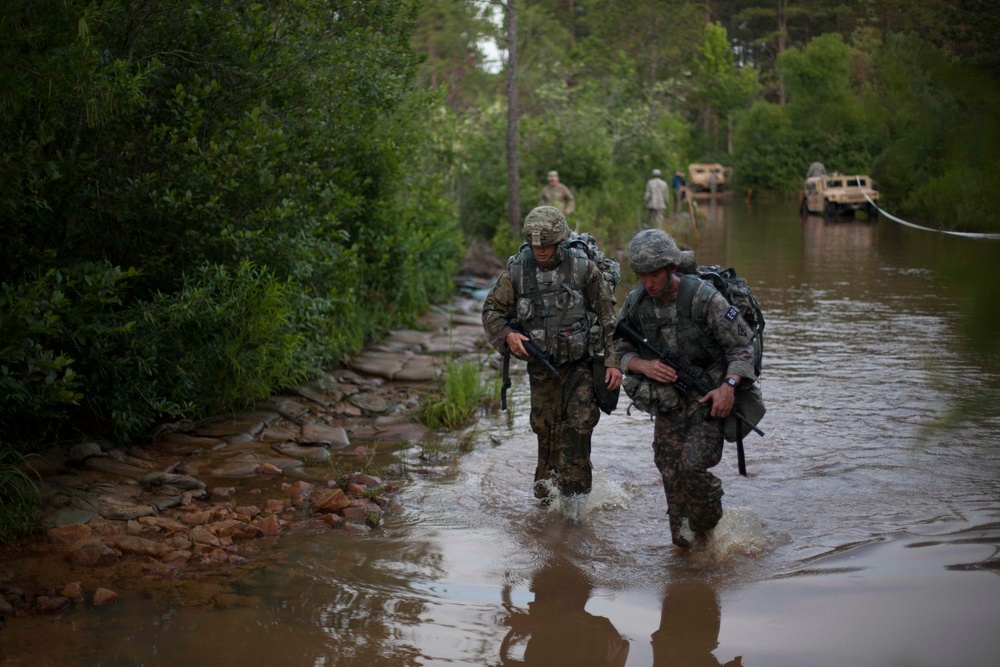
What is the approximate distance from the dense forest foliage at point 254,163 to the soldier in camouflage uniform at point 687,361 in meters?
1.06

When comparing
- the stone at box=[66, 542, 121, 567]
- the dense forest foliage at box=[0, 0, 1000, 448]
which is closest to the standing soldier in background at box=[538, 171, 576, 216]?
the dense forest foliage at box=[0, 0, 1000, 448]

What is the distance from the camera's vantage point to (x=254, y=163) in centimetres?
738

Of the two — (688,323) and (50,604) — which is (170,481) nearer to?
(50,604)

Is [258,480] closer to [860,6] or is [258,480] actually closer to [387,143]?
[387,143]

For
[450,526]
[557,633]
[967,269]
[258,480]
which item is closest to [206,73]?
[258,480]

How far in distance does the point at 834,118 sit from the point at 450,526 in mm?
4469

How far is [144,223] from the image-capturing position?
723 centimetres

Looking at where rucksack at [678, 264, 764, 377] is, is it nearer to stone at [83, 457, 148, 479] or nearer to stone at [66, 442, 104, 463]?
stone at [83, 457, 148, 479]

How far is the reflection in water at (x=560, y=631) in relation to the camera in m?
4.42

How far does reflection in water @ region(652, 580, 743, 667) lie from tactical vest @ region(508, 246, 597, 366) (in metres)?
1.60

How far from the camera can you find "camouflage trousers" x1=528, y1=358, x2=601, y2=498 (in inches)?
238

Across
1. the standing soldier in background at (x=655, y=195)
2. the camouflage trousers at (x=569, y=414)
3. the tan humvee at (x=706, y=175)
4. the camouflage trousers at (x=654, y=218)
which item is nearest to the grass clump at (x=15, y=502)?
the camouflage trousers at (x=569, y=414)

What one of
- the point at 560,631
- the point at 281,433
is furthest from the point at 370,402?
the point at 560,631

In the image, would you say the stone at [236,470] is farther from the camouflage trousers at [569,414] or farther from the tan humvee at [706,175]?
the tan humvee at [706,175]
